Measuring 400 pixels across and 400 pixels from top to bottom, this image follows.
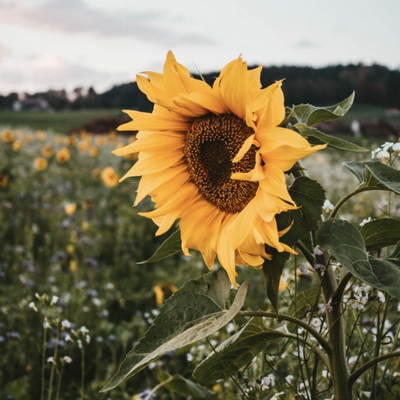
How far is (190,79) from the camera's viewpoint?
88 centimetres

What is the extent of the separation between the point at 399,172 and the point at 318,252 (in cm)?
24

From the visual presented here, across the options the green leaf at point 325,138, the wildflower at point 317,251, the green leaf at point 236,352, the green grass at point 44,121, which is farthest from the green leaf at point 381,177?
the green grass at point 44,121

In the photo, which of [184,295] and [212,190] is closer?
[184,295]

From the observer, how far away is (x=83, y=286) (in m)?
2.79

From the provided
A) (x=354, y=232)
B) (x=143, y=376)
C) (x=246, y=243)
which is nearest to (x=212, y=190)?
(x=246, y=243)

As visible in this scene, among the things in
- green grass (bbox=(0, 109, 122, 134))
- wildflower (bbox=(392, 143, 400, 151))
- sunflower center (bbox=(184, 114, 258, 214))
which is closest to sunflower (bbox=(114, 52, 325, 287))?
sunflower center (bbox=(184, 114, 258, 214))

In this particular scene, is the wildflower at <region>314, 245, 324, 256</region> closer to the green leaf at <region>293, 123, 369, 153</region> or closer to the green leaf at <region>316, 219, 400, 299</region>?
the green leaf at <region>316, 219, 400, 299</region>

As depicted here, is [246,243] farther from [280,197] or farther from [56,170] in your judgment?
[56,170]

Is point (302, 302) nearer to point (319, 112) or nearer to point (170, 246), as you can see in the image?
point (170, 246)

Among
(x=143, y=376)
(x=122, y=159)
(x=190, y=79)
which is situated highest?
(x=190, y=79)

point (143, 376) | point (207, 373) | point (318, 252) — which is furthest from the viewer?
point (143, 376)

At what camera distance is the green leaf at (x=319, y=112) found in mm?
812

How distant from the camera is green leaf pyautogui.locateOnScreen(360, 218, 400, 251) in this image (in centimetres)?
84

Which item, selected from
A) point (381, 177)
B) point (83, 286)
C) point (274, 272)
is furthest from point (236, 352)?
point (83, 286)
